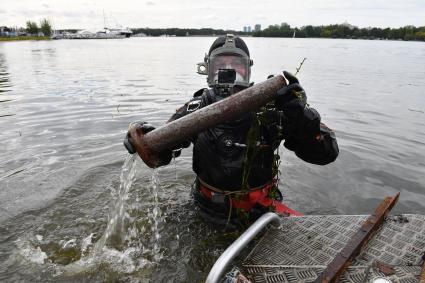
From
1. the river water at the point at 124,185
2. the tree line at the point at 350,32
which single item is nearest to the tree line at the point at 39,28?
the tree line at the point at 350,32

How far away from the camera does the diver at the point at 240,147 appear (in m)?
3.58

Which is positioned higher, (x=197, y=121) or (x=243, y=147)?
(x=197, y=121)

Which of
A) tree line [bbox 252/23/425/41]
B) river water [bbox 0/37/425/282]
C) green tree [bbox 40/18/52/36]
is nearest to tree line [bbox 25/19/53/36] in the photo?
green tree [bbox 40/18/52/36]

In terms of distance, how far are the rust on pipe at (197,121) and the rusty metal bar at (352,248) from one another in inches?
51.9

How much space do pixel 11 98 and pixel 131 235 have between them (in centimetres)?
1121

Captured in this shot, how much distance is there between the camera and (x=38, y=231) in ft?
15.5

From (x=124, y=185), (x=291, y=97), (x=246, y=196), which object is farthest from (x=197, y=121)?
(x=124, y=185)

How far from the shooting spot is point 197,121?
2711mm

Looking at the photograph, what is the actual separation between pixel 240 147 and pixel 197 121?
1.09 metres

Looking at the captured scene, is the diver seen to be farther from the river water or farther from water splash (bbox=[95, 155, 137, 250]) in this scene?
water splash (bbox=[95, 155, 137, 250])

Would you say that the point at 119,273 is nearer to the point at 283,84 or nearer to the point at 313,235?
the point at 313,235

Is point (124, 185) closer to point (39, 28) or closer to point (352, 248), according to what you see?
point (352, 248)

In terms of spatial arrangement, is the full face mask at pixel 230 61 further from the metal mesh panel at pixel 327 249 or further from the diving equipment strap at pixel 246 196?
the metal mesh panel at pixel 327 249

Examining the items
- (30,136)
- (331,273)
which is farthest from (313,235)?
(30,136)
